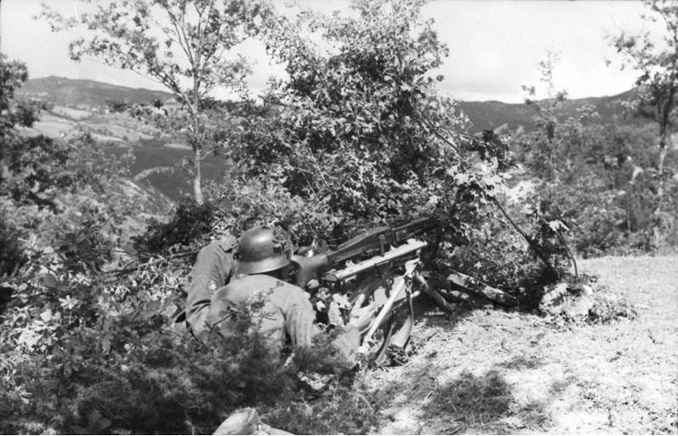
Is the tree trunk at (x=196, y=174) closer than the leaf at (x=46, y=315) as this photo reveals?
No

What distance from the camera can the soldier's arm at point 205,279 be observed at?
5282 mm

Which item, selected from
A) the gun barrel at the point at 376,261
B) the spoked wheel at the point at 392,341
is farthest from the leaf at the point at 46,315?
the spoked wheel at the point at 392,341

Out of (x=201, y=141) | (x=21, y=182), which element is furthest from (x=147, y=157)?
(x=201, y=141)

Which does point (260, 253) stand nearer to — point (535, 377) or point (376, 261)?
point (376, 261)

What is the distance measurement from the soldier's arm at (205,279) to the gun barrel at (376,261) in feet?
3.11

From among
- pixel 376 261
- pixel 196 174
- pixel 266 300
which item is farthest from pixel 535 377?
pixel 196 174

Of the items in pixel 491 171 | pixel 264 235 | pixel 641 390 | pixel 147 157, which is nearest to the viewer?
pixel 641 390

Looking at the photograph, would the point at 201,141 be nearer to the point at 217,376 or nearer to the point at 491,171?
the point at 491,171

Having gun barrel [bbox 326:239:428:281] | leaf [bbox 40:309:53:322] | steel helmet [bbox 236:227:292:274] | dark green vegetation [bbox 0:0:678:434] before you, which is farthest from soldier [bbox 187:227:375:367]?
leaf [bbox 40:309:53:322]

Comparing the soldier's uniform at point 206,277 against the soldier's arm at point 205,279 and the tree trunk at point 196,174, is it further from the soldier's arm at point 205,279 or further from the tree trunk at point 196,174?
the tree trunk at point 196,174

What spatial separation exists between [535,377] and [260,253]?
8.18ft

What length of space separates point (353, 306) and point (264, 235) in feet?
4.48

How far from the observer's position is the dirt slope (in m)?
4.74

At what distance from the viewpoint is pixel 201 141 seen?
2466 centimetres
